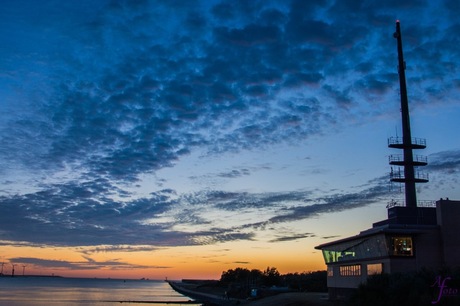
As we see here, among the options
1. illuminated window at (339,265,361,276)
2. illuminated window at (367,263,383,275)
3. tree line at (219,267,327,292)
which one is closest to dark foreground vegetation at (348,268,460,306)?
illuminated window at (367,263,383,275)

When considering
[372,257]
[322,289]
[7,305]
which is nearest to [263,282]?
[322,289]

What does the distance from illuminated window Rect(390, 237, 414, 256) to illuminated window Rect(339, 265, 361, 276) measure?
21.3ft

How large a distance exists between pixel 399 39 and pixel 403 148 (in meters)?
16.1

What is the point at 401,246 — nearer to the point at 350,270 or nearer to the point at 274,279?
the point at 350,270

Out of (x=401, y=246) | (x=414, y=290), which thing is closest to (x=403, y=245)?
(x=401, y=246)

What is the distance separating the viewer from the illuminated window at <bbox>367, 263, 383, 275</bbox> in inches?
1897

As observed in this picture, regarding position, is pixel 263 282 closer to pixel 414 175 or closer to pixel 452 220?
pixel 414 175

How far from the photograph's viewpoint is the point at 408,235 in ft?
158

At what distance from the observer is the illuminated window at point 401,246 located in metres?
47.6

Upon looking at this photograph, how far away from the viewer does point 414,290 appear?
37344 mm

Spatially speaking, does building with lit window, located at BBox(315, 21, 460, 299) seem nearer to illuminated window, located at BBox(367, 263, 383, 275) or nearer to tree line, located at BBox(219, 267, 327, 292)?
illuminated window, located at BBox(367, 263, 383, 275)

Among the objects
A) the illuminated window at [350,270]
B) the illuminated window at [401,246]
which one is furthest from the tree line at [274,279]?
the illuminated window at [401,246]

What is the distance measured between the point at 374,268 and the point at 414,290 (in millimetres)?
12193

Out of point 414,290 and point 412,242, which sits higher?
point 412,242
